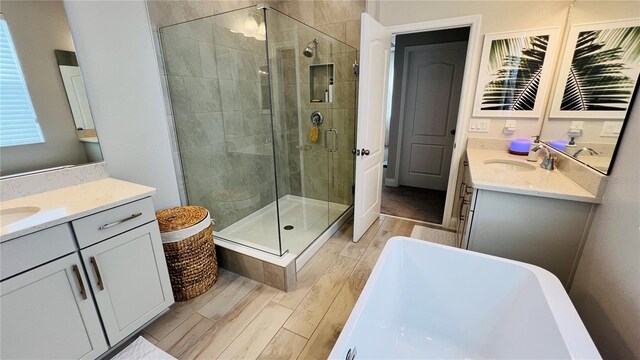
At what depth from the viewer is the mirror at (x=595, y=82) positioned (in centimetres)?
128

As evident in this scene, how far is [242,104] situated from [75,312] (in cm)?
196

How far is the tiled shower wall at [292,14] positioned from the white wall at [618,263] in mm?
2103

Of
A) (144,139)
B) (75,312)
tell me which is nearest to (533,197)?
(75,312)

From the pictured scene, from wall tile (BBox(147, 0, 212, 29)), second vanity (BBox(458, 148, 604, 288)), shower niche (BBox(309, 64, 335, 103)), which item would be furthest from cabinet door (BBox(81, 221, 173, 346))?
shower niche (BBox(309, 64, 335, 103))

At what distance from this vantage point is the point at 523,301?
48.4 inches

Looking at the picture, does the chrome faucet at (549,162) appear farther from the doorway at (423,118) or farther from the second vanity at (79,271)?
the second vanity at (79,271)

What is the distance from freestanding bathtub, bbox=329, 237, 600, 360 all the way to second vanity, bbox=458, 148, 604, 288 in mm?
339

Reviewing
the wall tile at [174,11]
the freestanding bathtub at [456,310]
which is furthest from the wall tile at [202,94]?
the freestanding bathtub at [456,310]

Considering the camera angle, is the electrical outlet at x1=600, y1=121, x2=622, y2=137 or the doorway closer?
the electrical outlet at x1=600, y1=121, x2=622, y2=137

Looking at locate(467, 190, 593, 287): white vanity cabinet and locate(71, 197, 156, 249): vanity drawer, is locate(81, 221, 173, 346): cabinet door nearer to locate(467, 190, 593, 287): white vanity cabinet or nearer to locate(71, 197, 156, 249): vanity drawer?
locate(71, 197, 156, 249): vanity drawer

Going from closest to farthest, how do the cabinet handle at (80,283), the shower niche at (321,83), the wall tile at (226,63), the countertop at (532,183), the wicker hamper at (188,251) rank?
1. the cabinet handle at (80,283)
2. the countertop at (532,183)
3. the wicker hamper at (188,251)
4. the wall tile at (226,63)
5. the shower niche at (321,83)

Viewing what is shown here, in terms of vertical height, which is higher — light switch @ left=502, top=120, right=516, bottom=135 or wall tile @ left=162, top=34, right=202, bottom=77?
wall tile @ left=162, top=34, right=202, bottom=77

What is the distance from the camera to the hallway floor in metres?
3.20

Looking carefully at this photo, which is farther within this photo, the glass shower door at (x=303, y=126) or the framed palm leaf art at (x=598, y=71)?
the glass shower door at (x=303, y=126)
